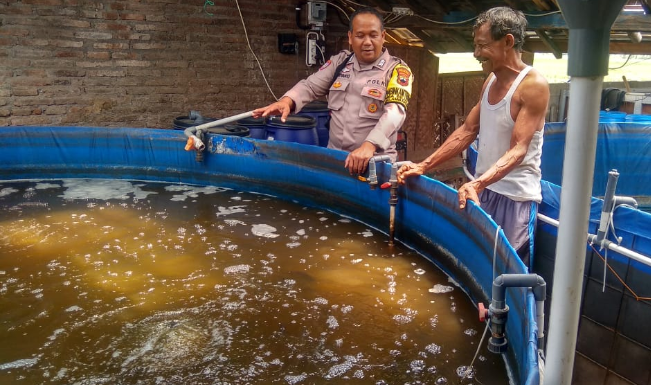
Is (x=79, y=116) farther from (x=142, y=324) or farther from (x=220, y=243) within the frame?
(x=142, y=324)

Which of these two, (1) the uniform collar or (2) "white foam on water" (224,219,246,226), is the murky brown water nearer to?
(2) "white foam on water" (224,219,246,226)

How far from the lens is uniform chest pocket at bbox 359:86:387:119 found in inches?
160

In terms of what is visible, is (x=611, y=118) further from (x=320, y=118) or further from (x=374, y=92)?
(x=374, y=92)

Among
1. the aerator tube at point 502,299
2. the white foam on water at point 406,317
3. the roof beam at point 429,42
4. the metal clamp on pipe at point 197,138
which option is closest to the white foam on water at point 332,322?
the white foam on water at point 406,317

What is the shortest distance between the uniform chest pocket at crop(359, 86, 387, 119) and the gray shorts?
1328 millimetres

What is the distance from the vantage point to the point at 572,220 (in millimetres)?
1156

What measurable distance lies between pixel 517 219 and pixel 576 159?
1.91m

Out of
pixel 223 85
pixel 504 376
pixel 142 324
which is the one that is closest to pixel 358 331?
pixel 504 376

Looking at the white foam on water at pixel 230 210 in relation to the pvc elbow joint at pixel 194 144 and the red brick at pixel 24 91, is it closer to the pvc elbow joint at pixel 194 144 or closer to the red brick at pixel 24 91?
the pvc elbow joint at pixel 194 144

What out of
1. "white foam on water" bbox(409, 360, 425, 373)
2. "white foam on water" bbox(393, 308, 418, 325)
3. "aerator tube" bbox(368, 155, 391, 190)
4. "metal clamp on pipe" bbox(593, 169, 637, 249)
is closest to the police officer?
"aerator tube" bbox(368, 155, 391, 190)

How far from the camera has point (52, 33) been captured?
21.2 feet

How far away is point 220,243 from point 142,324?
110 centimetres

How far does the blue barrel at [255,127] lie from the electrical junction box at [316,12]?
7.13 ft

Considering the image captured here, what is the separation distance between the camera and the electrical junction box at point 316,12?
7383mm
